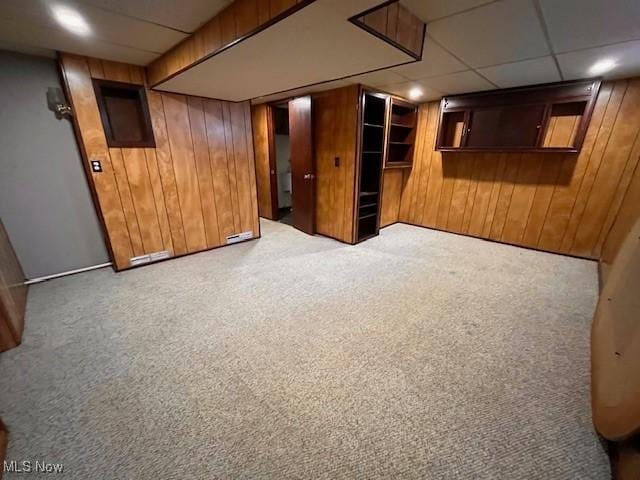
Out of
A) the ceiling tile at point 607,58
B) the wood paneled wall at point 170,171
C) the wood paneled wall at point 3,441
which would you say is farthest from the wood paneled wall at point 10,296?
the ceiling tile at point 607,58

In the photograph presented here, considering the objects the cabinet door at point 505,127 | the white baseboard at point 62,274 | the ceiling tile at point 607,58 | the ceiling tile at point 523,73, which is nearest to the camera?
the ceiling tile at point 607,58

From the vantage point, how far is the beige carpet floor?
1.13m

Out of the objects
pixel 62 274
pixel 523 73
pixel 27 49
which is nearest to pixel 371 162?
pixel 523 73

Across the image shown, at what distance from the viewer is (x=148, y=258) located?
2986 millimetres

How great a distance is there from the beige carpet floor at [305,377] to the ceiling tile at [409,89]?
2.30 m

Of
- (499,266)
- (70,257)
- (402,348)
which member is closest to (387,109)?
(499,266)

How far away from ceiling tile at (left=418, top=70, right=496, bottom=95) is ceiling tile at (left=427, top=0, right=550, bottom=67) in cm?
48

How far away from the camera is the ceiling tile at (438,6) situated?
4.60 feet

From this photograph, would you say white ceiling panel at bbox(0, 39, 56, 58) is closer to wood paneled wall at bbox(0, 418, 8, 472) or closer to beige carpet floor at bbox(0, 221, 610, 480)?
beige carpet floor at bbox(0, 221, 610, 480)

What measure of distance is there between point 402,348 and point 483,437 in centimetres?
61

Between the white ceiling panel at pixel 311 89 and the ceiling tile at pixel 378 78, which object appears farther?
the white ceiling panel at pixel 311 89

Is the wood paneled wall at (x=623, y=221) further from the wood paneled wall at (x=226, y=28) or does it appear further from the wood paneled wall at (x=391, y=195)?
the wood paneled wall at (x=226, y=28)

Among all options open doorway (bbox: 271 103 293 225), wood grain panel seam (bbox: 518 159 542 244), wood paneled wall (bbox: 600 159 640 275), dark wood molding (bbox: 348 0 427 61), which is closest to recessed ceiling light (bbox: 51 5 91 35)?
dark wood molding (bbox: 348 0 427 61)

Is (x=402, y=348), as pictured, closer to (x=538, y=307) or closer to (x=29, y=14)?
(x=538, y=307)
